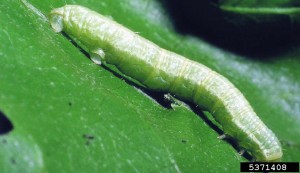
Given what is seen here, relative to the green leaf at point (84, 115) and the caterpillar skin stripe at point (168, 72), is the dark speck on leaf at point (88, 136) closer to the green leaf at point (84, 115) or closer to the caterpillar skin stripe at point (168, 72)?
the green leaf at point (84, 115)

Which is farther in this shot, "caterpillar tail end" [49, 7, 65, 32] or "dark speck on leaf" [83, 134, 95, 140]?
"caterpillar tail end" [49, 7, 65, 32]

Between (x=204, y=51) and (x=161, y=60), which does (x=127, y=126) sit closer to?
(x=161, y=60)

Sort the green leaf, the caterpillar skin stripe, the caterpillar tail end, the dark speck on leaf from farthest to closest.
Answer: the caterpillar skin stripe < the caterpillar tail end < the dark speck on leaf < the green leaf

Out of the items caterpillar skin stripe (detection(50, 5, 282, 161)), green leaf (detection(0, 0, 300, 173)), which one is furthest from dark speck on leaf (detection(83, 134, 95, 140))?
caterpillar skin stripe (detection(50, 5, 282, 161))

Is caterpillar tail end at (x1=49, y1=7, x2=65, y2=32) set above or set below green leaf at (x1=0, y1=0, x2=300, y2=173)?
above

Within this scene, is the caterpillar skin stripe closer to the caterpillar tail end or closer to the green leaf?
the caterpillar tail end

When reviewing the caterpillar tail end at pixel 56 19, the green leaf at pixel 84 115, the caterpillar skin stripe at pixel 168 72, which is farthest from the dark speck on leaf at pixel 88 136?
the caterpillar tail end at pixel 56 19
